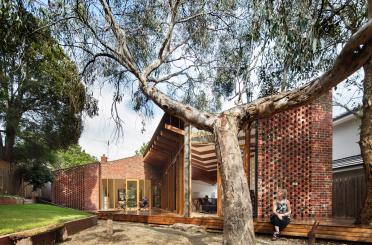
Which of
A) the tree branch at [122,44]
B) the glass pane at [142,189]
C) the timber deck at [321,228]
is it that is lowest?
the glass pane at [142,189]

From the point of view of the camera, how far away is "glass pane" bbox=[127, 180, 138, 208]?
25.4 metres

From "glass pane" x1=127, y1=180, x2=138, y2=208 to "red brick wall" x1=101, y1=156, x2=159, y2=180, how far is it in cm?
45

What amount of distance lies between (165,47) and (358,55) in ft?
14.7

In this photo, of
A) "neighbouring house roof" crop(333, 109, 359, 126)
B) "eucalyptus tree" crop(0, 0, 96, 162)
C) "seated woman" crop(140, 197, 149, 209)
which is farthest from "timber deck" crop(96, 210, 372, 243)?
"seated woman" crop(140, 197, 149, 209)

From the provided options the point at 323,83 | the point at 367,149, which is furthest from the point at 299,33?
the point at 367,149

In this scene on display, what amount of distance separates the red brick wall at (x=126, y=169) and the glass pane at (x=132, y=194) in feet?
1.47

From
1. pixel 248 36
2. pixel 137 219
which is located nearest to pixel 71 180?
pixel 137 219

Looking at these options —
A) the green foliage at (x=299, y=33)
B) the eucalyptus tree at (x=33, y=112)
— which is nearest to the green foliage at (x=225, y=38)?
the green foliage at (x=299, y=33)

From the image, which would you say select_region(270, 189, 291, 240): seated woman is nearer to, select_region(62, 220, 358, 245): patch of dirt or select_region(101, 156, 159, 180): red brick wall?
select_region(62, 220, 358, 245): patch of dirt

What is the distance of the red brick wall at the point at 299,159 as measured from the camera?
1106 centimetres

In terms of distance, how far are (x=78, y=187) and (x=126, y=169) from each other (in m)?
3.23

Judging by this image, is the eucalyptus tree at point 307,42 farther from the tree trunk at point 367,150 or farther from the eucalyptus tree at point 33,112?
the eucalyptus tree at point 33,112

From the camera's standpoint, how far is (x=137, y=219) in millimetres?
15172

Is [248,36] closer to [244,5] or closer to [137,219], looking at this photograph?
[244,5]
